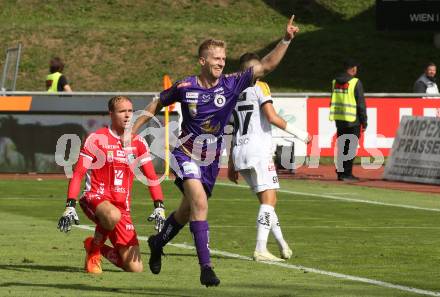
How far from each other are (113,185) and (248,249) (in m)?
2.42

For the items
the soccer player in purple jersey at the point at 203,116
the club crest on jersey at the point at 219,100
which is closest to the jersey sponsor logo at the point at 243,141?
the soccer player in purple jersey at the point at 203,116

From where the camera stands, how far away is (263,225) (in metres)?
13.3

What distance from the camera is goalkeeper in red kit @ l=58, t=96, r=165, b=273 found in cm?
1199

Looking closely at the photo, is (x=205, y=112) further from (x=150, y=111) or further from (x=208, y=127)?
(x=150, y=111)

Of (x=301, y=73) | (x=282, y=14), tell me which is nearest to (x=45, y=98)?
(x=301, y=73)

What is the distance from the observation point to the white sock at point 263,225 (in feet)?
43.4

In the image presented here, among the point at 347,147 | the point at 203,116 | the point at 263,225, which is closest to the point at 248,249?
the point at 263,225

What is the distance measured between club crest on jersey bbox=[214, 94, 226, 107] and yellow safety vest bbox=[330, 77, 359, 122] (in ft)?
47.7

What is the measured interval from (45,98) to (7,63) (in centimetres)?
479

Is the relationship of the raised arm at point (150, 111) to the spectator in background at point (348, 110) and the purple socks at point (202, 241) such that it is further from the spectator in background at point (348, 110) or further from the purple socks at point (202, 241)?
the spectator in background at point (348, 110)

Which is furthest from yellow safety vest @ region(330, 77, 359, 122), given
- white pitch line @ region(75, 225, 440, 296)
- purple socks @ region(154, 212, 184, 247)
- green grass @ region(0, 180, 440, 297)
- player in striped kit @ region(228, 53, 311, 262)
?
purple socks @ region(154, 212, 184, 247)

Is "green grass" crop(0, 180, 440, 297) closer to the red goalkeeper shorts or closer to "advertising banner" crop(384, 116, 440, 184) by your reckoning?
the red goalkeeper shorts

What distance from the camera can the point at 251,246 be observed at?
14.4m

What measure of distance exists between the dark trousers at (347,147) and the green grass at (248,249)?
3.24 metres
